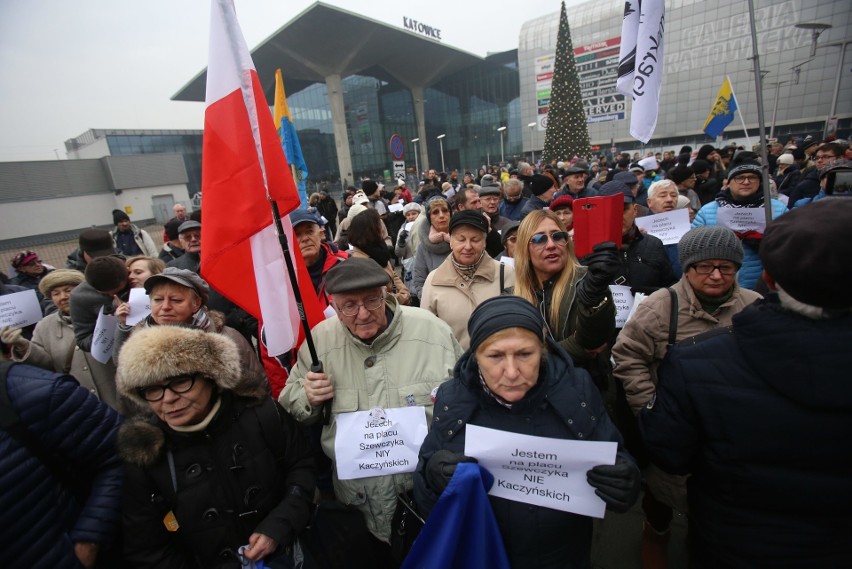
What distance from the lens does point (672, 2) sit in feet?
118

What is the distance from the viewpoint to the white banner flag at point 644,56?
383cm

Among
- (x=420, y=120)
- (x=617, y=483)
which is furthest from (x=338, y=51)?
(x=617, y=483)

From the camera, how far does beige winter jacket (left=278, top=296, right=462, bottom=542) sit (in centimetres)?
200

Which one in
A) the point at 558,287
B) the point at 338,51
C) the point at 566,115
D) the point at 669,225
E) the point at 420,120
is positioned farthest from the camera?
the point at 420,120

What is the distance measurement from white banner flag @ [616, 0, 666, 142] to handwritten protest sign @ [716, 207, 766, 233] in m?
1.04

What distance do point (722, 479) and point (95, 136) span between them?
63.9 metres

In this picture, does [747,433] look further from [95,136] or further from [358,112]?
[95,136]

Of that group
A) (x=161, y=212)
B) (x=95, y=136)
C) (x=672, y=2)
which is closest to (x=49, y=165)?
(x=161, y=212)

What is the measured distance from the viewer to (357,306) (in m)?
1.97

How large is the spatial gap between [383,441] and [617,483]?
3.43ft

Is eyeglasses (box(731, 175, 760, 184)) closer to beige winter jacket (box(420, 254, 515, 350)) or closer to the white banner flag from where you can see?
the white banner flag

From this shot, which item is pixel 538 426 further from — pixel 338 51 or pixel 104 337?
pixel 338 51

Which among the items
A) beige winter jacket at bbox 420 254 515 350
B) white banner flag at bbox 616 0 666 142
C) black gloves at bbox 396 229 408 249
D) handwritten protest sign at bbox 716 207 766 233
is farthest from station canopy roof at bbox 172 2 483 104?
handwritten protest sign at bbox 716 207 766 233

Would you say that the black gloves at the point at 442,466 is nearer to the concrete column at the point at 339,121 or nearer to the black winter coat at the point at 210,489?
the black winter coat at the point at 210,489
